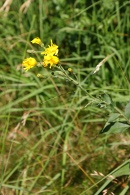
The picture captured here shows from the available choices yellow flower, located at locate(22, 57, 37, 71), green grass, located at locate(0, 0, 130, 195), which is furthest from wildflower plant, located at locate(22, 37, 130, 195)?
green grass, located at locate(0, 0, 130, 195)

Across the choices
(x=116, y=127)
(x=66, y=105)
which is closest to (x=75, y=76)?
(x=116, y=127)

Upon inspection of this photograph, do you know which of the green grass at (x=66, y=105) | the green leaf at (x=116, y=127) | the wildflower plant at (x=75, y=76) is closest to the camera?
the wildflower plant at (x=75, y=76)

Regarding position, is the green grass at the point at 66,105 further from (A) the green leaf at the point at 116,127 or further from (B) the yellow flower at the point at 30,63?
(B) the yellow flower at the point at 30,63

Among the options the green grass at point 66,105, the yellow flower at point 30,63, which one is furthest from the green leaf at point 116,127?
the yellow flower at point 30,63

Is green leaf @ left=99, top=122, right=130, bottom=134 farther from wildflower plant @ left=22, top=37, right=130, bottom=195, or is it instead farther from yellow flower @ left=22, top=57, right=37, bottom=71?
yellow flower @ left=22, top=57, right=37, bottom=71

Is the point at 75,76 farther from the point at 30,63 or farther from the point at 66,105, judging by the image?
the point at 66,105

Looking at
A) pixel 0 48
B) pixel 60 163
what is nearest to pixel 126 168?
pixel 60 163

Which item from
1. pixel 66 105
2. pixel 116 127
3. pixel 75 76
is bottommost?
pixel 116 127

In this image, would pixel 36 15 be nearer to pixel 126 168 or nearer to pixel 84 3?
pixel 84 3
